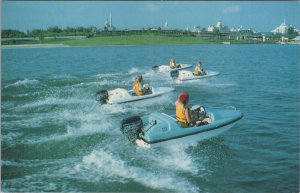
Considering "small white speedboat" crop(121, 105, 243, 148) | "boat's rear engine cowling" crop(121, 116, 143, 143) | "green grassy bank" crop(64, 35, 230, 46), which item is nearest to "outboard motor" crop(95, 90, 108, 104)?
"small white speedboat" crop(121, 105, 243, 148)

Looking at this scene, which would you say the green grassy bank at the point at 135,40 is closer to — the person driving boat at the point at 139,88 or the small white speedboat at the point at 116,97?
the person driving boat at the point at 139,88

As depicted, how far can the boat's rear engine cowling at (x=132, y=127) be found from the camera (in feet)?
40.7

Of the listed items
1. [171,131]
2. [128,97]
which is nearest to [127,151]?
[171,131]

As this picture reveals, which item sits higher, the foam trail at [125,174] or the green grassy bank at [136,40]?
the green grassy bank at [136,40]

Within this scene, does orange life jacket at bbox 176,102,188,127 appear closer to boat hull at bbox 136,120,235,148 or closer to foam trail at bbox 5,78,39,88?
boat hull at bbox 136,120,235,148

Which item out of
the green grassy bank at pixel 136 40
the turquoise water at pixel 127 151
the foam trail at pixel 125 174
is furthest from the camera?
the green grassy bank at pixel 136 40

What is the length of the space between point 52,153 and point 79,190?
103 inches

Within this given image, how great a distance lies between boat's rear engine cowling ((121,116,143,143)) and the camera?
1239 cm

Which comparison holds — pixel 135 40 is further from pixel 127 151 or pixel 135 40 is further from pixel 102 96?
pixel 127 151

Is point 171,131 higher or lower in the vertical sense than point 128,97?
lower

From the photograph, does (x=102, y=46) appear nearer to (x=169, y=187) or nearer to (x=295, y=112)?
(x=295, y=112)

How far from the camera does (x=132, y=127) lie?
40.8 feet

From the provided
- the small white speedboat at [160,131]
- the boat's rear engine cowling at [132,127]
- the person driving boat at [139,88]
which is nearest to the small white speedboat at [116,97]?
the person driving boat at [139,88]

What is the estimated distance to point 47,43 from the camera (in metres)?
57.8
